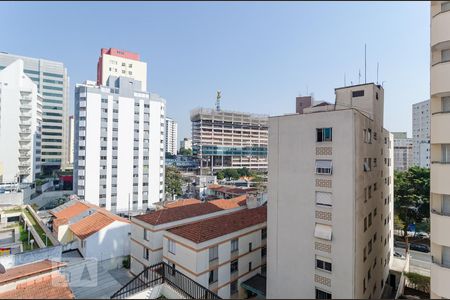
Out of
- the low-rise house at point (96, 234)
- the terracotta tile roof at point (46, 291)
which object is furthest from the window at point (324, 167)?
the low-rise house at point (96, 234)

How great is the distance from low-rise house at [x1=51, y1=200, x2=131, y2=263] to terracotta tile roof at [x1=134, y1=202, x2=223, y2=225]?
2742mm

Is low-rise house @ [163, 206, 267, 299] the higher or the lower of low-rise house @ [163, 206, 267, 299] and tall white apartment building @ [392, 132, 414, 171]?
the lower

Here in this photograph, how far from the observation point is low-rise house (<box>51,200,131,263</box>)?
515 inches

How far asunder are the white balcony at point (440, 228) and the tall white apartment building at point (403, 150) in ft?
194

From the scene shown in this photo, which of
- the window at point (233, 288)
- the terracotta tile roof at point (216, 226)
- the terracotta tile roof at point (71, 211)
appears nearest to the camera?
the terracotta tile roof at point (216, 226)

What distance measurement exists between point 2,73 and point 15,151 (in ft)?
31.9

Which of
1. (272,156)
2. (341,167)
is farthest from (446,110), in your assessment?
(272,156)

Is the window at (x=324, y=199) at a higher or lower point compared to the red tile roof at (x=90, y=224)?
higher

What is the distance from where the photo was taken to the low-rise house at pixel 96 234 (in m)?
13.1

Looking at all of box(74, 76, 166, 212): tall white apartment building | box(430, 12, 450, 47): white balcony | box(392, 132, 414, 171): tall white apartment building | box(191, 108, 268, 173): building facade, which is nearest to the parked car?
box(430, 12, 450, 47): white balcony

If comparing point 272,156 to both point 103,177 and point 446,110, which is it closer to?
point 446,110

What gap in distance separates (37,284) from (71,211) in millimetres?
12152

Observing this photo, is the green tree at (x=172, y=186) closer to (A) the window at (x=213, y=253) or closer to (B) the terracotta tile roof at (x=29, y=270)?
(B) the terracotta tile roof at (x=29, y=270)

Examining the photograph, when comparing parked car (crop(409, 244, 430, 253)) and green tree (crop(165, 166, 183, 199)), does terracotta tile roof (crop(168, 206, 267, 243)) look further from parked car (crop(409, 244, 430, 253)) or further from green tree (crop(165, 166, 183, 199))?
green tree (crop(165, 166, 183, 199))
